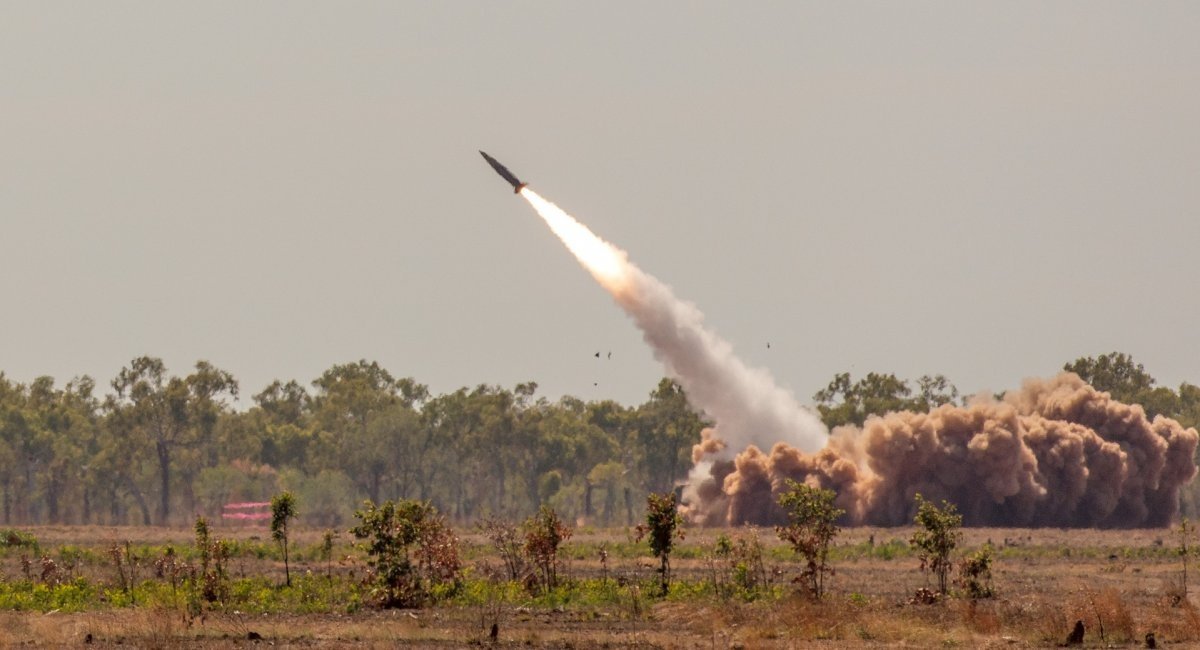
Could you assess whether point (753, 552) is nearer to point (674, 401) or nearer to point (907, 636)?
point (907, 636)

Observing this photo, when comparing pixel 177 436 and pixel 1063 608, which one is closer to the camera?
pixel 1063 608

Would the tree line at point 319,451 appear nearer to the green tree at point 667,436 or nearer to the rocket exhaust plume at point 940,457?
the green tree at point 667,436

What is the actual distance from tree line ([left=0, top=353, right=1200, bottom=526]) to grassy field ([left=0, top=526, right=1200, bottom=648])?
8647 centimetres

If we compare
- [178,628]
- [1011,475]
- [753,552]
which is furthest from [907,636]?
[1011,475]

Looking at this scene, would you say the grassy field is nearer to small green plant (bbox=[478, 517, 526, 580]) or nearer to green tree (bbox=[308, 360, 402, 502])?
small green plant (bbox=[478, 517, 526, 580])

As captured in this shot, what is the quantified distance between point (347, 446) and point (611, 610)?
387ft

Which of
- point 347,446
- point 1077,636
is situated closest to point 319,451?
point 347,446

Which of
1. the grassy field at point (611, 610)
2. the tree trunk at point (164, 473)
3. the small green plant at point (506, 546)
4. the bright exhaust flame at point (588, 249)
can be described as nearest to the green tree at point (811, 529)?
the grassy field at point (611, 610)

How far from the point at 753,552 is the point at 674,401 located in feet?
351

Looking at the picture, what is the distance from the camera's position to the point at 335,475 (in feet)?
536

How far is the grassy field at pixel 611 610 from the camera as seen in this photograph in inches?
1709

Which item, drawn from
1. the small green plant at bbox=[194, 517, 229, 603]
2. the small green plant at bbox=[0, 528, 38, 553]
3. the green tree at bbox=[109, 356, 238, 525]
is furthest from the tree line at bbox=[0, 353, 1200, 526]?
the small green plant at bbox=[194, 517, 229, 603]

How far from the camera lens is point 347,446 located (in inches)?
6516

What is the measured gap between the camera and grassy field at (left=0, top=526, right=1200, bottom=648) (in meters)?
43.4
